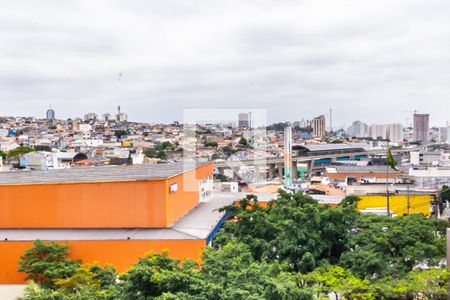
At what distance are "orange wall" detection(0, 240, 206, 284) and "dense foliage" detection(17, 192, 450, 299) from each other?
60 cm

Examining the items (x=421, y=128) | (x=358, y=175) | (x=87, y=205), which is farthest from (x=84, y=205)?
(x=421, y=128)

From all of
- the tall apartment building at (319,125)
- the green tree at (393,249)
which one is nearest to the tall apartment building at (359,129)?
the tall apartment building at (319,125)

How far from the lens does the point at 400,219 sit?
11.5m

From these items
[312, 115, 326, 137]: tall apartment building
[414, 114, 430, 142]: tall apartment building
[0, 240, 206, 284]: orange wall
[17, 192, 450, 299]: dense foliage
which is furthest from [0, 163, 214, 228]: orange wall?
[312, 115, 326, 137]: tall apartment building

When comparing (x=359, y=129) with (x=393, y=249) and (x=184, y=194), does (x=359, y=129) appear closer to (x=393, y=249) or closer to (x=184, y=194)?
(x=184, y=194)

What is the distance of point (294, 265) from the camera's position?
35.3 ft

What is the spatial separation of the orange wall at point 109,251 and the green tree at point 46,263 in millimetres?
423

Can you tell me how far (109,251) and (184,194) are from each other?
3.94 metres

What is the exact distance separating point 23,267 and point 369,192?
19.8 m

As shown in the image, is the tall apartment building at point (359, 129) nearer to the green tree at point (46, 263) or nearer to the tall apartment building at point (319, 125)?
the tall apartment building at point (319, 125)

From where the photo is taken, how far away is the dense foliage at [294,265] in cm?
683

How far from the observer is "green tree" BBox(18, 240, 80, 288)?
10.9 metres

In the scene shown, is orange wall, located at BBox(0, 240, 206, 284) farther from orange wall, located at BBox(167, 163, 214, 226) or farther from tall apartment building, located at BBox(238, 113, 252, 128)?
tall apartment building, located at BBox(238, 113, 252, 128)

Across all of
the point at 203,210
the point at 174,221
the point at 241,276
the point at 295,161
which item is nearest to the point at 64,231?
the point at 174,221
